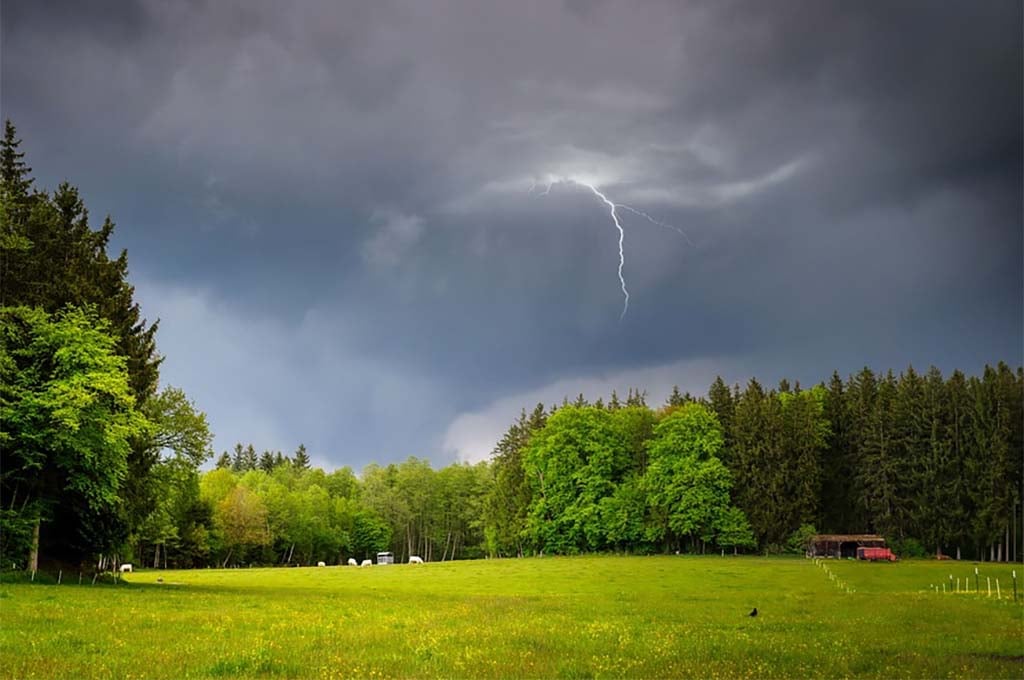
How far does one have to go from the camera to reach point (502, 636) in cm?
2366

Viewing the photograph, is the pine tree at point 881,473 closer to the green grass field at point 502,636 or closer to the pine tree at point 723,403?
the pine tree at point 723,403

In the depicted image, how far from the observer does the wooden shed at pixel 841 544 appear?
100625 mm

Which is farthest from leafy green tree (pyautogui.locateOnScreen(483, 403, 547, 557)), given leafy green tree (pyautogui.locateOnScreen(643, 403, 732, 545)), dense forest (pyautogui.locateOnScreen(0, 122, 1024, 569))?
leafy green tree (pyautogui.locateOnScreen(643, 403, 732, 545))

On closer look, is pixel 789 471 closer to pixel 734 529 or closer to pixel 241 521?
pixel 734 529

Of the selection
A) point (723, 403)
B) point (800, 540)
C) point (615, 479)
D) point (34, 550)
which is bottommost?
point (800, 540)

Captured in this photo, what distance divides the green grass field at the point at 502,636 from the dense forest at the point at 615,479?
68.0 ft

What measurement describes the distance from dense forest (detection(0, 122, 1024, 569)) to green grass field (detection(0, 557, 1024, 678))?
2071 cm

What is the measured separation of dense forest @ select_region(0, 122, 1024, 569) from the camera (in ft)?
166

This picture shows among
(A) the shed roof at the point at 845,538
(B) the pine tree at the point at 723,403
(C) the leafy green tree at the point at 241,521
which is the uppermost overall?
(B) the pine tree at the point at 723,403

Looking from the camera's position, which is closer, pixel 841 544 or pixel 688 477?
pixel 841 544

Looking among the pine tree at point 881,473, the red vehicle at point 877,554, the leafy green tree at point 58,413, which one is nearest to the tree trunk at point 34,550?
the leafy green tree at point 58,413

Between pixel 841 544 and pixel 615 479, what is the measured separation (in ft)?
A: 119

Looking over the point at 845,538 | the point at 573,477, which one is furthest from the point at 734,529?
the point at 573,477

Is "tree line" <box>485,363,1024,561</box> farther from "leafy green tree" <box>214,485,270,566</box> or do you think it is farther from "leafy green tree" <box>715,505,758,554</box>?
"leafy green tree" <box>214,485,270,566</box>
